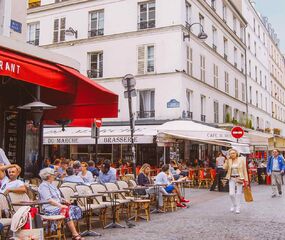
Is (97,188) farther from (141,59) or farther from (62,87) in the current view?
(141,59)

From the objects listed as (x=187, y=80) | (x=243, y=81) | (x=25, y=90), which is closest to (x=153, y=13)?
(x=187, y=80)

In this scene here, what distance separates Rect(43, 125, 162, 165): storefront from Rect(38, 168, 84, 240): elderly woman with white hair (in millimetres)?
11054

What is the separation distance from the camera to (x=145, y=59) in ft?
83.4

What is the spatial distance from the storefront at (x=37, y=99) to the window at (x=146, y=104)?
1443cm

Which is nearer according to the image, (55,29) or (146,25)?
(146,25)

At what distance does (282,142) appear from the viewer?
3931cm

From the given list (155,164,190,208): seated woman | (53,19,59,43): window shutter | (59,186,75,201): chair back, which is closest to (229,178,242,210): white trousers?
(155,164,190,208): seated woman

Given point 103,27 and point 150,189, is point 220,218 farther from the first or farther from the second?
point 103,27

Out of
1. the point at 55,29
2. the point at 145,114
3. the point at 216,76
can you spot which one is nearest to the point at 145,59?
the point at 145,114

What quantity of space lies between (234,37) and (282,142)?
433 inches

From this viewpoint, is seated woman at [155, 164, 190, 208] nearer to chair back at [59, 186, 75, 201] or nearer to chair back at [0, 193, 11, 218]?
chair back at [59, 186, 75, 201]

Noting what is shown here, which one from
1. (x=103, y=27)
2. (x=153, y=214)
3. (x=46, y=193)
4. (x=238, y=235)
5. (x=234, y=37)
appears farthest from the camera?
(x=234, y=37)

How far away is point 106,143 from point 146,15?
9848 millimetres

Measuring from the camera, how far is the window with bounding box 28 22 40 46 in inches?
1179
